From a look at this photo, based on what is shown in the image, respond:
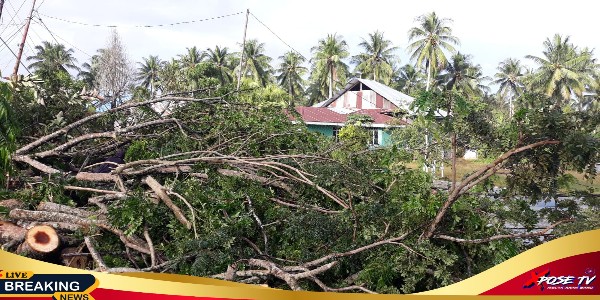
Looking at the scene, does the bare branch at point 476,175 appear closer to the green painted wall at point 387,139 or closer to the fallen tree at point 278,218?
the fallen tree at point 278,218

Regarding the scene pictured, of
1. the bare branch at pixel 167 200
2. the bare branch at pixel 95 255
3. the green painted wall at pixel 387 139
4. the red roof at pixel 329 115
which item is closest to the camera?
the bare branch at pixel 95 255

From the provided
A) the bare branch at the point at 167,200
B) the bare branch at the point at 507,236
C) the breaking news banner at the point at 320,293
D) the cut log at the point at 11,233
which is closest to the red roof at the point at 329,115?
the bare branch at the point at 167,200

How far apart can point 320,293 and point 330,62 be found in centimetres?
3545

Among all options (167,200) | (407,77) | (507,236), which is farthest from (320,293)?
(407,77)

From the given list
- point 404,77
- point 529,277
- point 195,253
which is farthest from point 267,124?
point 404,77

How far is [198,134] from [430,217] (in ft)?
13.4

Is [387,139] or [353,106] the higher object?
[353,106]

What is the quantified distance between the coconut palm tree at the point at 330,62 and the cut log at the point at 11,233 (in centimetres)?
3280

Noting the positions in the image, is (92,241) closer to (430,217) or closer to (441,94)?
(430,217)

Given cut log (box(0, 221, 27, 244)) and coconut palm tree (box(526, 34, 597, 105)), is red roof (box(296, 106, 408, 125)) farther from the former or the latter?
cut log (box(0, 221, 27, 244))

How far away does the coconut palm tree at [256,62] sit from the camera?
38.4 meters

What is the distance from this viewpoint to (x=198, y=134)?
750 cm

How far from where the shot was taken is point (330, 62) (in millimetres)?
37406

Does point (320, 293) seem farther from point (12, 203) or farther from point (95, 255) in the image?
point (12, 203)
